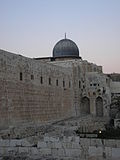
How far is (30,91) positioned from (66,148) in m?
11.0

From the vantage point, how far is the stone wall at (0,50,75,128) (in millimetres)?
16406

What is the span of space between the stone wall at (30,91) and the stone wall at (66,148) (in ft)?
21.6

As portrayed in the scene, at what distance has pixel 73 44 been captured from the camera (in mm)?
34719

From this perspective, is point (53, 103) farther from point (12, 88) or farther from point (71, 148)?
point (71, 148)

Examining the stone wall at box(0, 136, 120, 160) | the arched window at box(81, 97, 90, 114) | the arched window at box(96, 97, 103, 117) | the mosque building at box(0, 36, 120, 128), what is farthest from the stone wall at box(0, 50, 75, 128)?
the stone wall at box(0, 136, 120, 160)

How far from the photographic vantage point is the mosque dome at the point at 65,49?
3369 cm

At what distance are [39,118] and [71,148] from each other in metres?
12.0

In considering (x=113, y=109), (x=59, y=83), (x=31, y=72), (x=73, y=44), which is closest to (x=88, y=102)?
(x=113, y=109)

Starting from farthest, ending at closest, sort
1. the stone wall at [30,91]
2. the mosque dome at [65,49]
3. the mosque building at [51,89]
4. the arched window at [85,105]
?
1. the mosque dome at [65,49]
2. the arched window at [85,105]
3. the mosque building at [51,89]
4. the stone wall at [30,91]

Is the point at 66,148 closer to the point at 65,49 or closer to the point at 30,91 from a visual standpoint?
the point at 30,91

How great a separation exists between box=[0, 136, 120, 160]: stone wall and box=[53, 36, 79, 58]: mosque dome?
24812 millimetres

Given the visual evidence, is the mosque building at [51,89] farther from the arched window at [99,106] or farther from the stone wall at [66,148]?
the stone wall at [66,148]

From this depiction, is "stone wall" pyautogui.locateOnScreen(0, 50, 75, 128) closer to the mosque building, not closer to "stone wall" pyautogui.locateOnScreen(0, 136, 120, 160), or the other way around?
the mosque building

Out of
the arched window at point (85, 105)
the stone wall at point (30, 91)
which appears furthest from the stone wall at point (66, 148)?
the arched window at point (85, 105)
